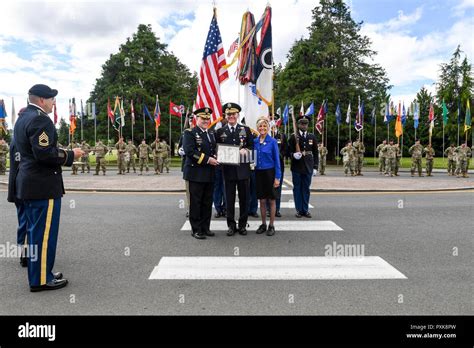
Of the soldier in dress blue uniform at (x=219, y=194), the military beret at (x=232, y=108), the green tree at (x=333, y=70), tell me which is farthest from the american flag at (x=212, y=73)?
the green tree at (x=333, y=70)

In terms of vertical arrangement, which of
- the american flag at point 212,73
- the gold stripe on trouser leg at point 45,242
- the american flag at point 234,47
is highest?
the american flag at point 234,47

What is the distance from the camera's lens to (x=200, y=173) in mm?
6746

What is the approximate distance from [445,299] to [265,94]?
584cm

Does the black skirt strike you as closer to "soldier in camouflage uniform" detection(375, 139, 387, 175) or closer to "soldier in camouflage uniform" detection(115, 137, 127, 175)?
"soldier in camouflage uniform" detection(115, 137, 127, 175)

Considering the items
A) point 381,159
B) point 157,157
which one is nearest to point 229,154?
point 157,157

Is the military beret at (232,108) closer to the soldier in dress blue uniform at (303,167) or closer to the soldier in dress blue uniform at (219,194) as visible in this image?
the soldier in dress blue uniform at (219,194)

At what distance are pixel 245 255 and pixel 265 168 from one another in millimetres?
1992

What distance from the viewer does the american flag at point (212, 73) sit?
354 inches

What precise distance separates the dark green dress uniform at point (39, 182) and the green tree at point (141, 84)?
128 feet

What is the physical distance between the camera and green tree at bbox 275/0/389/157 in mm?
40438

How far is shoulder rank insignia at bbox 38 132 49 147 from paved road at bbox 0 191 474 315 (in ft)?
5.01
